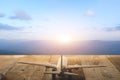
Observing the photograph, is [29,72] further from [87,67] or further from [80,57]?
[80,57]

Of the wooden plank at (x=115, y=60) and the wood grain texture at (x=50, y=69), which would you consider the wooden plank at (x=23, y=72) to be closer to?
the wood grain texture at (x=50, y=69)

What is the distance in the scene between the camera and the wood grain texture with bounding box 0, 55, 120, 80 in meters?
8.85

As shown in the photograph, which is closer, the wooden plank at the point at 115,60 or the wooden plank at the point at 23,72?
the wooden plank at the point at 23,72

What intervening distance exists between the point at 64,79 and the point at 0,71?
266 centimetres

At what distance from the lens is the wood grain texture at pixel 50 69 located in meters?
8.85

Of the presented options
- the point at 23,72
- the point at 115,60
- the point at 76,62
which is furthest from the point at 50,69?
the point at 115,60

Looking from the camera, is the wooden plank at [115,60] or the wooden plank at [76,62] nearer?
the wooden plank at [76,62]

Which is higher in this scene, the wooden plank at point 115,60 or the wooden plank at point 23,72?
the wooden plank at point 115,60

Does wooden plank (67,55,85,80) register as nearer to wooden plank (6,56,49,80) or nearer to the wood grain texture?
the wood grain texture

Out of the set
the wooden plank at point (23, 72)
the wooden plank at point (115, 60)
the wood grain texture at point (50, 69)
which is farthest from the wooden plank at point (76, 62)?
the wooden plank at point (115, 60)

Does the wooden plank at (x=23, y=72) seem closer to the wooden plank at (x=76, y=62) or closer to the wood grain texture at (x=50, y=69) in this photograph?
the wood grain texture at (x=50, y=69)

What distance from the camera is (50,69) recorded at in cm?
980

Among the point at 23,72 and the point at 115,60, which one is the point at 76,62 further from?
the point at 23,72

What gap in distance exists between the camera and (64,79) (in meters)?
8.57
